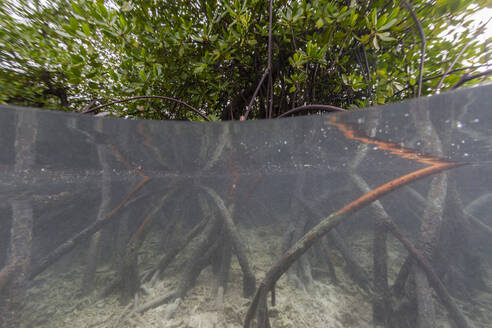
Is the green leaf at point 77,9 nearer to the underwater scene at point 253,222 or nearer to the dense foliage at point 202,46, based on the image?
the dense foliage at point 202,46

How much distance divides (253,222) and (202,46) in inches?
72.6

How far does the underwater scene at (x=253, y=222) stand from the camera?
1.05 meters

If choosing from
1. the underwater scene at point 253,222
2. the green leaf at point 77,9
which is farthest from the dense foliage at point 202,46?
the underwater scene at point 253,222

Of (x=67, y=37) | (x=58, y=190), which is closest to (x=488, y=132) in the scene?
(x=67, y=37)

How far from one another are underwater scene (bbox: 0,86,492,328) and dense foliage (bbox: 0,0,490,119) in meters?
0.33

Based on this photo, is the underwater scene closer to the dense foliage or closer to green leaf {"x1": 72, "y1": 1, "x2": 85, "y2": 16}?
the dense foliage

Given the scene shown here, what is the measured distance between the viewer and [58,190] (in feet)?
5.44

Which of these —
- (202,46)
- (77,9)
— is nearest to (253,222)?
(202,46)

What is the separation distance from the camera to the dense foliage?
39.7 inches

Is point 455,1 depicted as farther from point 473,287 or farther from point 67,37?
point 67,37

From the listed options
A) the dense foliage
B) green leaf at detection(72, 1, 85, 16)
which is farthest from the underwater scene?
green leaf at detection(72, 1, 85, 16)

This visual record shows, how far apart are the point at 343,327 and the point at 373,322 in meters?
0.22

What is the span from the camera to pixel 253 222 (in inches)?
74.4

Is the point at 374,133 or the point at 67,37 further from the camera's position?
the point at 374,133
